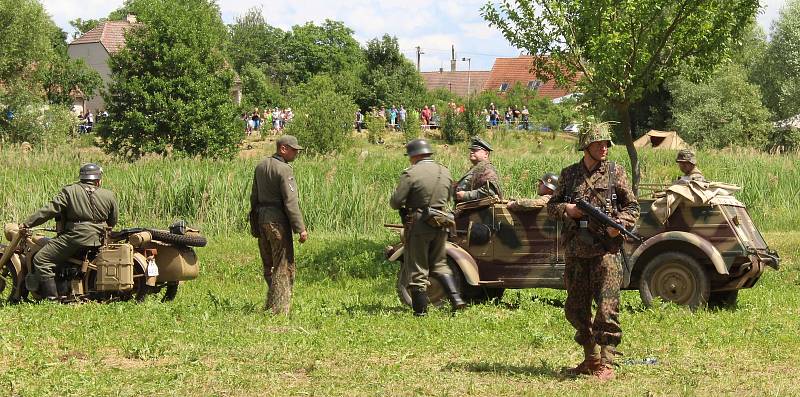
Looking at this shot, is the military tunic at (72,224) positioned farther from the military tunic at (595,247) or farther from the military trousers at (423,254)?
the military tunic at (595,247)

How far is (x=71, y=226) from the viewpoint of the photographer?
43.2ft

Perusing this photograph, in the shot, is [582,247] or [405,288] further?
[405,288]

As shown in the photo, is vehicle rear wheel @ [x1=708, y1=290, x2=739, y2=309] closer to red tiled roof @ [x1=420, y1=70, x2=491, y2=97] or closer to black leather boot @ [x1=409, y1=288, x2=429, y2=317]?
black leather boot @ [x1=409, y1=288, x2=429, y2=317]

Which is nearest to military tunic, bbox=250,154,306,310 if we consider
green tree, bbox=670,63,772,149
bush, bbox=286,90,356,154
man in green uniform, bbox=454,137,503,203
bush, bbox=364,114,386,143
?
man in green uniform, bbox=454,137,503,203

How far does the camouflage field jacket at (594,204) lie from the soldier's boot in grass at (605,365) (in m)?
0.75

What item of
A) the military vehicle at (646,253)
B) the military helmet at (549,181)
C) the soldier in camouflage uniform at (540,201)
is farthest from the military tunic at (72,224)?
the military helmet at (549,181)

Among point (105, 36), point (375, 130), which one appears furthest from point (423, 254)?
point (105, 36)

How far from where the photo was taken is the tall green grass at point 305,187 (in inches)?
825

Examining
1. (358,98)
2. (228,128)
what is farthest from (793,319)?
(358,98)

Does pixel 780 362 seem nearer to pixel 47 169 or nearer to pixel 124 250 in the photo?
pixel 124 250

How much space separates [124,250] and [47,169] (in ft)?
37.0

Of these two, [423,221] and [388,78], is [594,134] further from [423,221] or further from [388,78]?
[388,78]

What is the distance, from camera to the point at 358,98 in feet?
186

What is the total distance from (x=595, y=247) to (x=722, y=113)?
36.3 m
